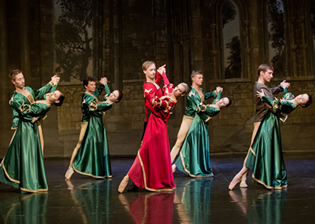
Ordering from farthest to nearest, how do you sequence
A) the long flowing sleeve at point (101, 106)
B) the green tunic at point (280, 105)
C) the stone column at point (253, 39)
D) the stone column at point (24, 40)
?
the stone column at point (253, 39) → the stone column at point (24, 40) → the long flowing sleeve at point (101, 106) → the green tunic at point (280, 105)

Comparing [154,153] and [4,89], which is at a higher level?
[4,89]

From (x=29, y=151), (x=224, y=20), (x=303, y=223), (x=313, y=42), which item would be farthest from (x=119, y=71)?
(x=303, y=223)

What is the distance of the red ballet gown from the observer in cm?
528

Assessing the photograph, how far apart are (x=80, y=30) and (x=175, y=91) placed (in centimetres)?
869

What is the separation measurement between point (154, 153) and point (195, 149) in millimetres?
1946

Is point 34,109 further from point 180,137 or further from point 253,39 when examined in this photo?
point 253,39

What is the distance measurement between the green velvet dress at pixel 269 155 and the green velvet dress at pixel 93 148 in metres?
2.58

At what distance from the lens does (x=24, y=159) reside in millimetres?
5453

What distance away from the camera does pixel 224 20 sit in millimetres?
13016

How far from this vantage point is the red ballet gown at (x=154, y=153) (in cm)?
528

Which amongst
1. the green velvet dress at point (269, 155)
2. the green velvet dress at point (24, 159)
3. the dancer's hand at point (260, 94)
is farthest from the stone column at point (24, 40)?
the green velvet dress at point (269, 155)

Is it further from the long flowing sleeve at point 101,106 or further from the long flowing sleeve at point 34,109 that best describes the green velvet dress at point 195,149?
the long flowing sleeve at point 34,109

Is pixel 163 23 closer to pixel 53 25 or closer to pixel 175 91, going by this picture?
pixel 53 25

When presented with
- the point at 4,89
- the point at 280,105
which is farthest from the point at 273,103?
the point at 4,89
